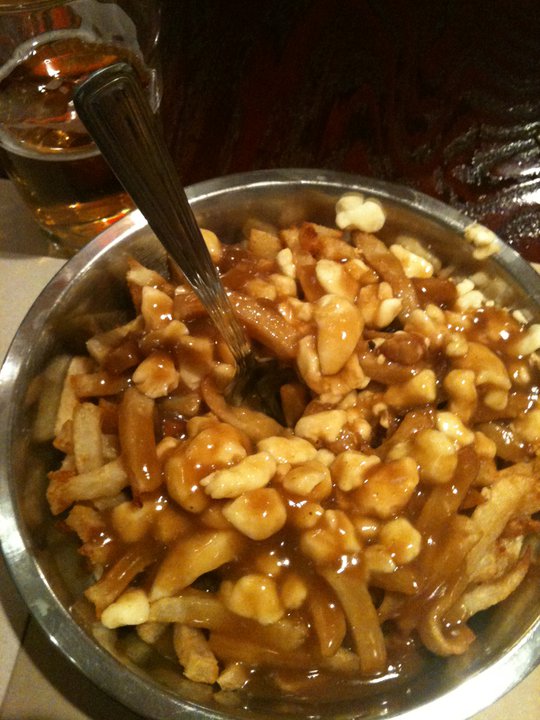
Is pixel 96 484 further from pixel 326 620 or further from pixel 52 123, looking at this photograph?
pixel 52 123

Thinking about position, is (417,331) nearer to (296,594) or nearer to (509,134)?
(296,594)

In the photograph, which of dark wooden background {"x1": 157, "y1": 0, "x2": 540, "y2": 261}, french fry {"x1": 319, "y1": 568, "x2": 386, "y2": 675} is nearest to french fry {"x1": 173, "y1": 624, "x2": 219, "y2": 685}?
french fry {"x1": 319, "y1": 568, "x2": 386, "y2": 675}

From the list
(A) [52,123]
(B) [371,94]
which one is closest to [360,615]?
(A) [52,123]

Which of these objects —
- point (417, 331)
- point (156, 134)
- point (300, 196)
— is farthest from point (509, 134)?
point (156, 134)

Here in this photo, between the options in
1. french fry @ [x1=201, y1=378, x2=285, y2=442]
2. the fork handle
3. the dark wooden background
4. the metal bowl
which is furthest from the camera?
the dark wooden background

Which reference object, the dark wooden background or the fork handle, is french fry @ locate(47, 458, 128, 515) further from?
the dark wooden background
